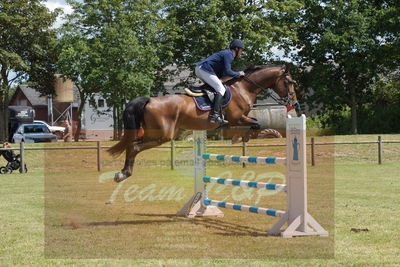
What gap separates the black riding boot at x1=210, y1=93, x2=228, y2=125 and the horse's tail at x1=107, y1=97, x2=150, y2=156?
0.97 m

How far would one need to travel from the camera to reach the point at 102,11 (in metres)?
31.8

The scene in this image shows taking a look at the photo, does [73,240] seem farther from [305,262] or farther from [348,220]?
[348,220]

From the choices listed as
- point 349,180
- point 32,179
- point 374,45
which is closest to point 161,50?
point 374,45

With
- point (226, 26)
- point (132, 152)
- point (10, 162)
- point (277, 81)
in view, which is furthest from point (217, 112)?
point (226, 26)

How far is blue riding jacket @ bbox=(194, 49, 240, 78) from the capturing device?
27.5ft

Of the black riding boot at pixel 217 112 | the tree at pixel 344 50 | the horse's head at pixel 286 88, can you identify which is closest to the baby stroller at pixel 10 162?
the black riding boot at pixel 217 112

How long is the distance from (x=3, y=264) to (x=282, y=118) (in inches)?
1093

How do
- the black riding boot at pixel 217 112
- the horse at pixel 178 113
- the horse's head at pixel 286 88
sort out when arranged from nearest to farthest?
the horse at pixel 178 113 → the black riding boot at pixel 217 112 → the horse's head at pixel 286 88

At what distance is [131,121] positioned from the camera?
26.2ft

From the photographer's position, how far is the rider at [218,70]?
8305 millimetres

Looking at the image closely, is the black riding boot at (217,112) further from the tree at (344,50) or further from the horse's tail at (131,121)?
the tree at (344,50)

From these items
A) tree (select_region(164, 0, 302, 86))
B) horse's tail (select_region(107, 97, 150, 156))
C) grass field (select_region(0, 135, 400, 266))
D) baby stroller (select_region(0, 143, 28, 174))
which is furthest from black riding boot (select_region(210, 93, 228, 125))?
tree (select_region(164, 0, 302, 86))

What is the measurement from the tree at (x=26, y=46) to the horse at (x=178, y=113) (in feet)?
86.3

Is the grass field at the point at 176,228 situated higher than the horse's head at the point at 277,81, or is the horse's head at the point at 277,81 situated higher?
the horse's head at the point at 277,81
